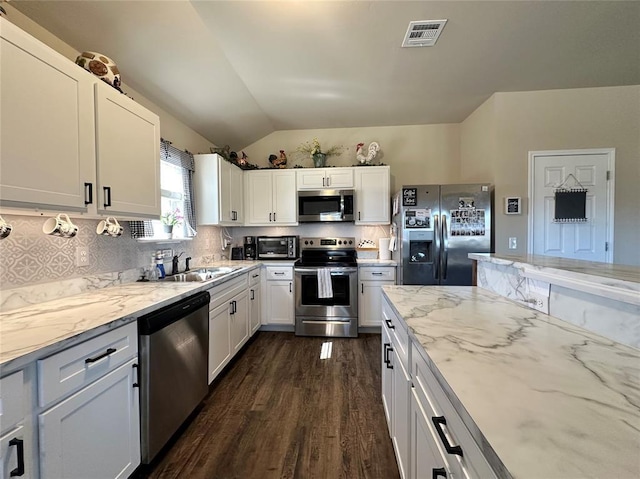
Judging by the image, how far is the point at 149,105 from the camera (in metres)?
2.36

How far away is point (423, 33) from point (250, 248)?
9.80ft

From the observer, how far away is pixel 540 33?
2037 mm

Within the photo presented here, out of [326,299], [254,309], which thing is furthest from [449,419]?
[254,309]

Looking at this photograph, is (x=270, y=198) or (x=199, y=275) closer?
(x=199, y=275)

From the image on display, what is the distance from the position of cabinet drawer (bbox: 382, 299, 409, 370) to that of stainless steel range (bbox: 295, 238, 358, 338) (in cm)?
154

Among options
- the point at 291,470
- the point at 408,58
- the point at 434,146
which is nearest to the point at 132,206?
the point at 291,470

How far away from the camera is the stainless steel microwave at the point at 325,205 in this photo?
136 inches

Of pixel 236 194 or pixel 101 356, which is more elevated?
pixel 236 194

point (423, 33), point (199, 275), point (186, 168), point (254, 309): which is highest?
point (423, 33)

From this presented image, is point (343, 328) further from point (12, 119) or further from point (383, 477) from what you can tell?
point (12, 119)

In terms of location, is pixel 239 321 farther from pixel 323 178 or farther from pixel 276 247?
pixel 323 178

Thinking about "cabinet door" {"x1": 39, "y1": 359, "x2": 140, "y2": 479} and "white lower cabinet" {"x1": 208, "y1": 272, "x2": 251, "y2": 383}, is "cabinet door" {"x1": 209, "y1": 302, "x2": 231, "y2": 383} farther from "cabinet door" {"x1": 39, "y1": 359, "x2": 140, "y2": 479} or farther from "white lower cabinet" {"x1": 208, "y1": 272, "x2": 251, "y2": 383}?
"cabinet door" {"x1": 39, "y1": 359, "x2": 140, "y2": 479}

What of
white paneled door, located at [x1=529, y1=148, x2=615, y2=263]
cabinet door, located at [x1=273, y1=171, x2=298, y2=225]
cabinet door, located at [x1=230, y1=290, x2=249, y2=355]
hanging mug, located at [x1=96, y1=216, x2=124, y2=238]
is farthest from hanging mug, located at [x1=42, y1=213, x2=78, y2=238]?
white paneled door, located at [x1=529, y1=148, x2=615, y2=263]

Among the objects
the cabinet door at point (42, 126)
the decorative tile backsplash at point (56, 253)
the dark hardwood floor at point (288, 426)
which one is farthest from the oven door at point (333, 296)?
the cabinet door at point (42, 126)
